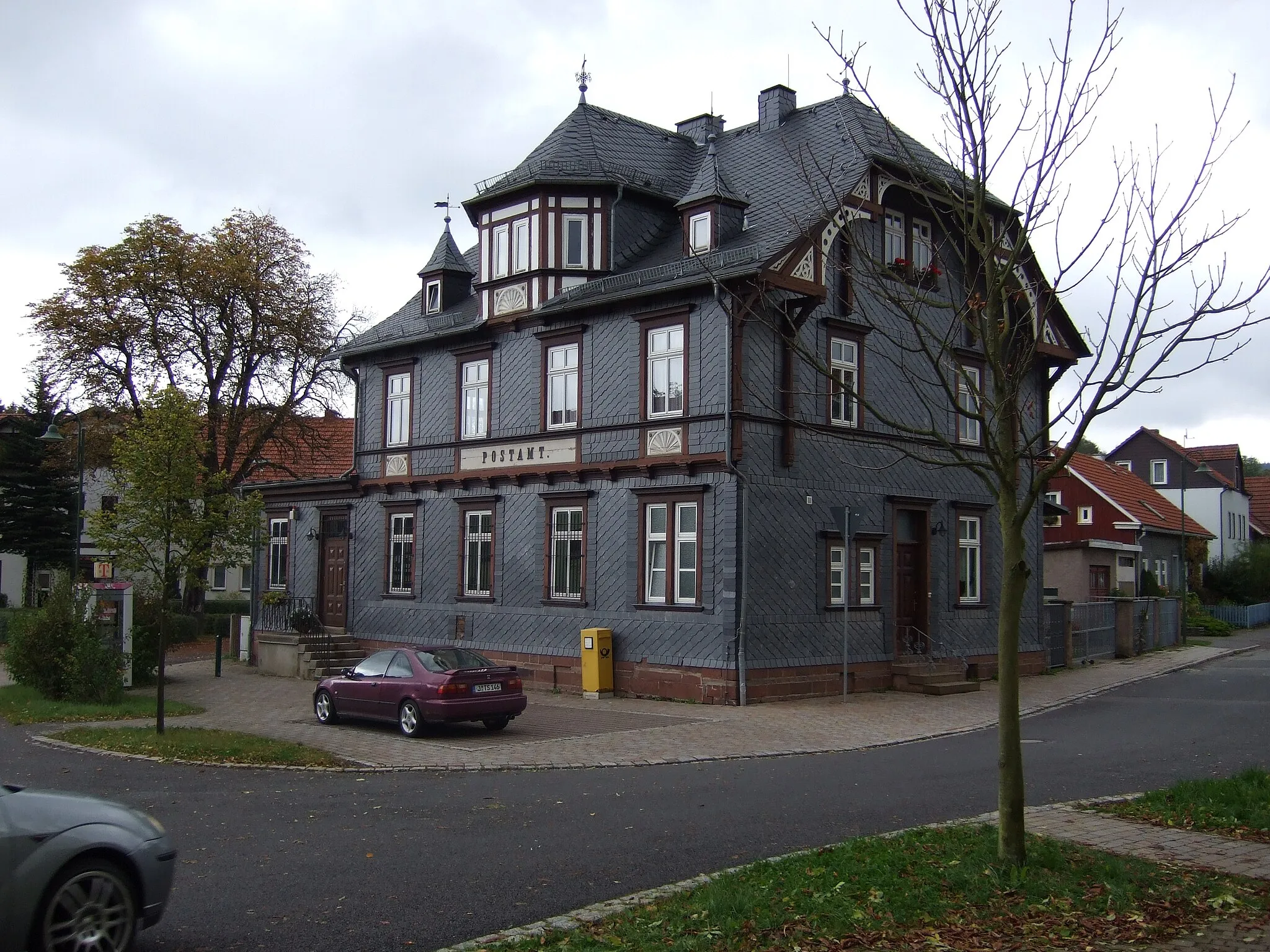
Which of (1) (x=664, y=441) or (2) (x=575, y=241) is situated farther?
(2) (x=575, y=241)

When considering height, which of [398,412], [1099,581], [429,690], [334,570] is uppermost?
[398,412]

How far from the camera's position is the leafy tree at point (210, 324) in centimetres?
3938

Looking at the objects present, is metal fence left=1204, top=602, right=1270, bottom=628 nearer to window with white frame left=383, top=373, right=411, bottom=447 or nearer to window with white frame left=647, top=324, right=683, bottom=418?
window with white frame left=647, top=324, right=683, bottom=418

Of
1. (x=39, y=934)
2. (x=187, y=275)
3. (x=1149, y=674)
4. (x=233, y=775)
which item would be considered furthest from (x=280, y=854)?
(x=187, y=275)

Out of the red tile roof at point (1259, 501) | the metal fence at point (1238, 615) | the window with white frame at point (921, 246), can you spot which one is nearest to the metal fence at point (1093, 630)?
the window with white frame at point (921, 246)

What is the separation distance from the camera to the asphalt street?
7617mm

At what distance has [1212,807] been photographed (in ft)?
32.7

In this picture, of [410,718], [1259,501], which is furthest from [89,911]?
[1259,501]

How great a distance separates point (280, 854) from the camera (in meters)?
9.34

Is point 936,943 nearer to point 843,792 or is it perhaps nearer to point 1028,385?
point 843,792

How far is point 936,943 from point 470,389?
857 inches

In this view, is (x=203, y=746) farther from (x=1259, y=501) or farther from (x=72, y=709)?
(x=1259, y=501)

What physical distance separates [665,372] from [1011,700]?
15.4 meters

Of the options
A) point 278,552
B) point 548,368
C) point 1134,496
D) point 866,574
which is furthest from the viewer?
point 1134,496
